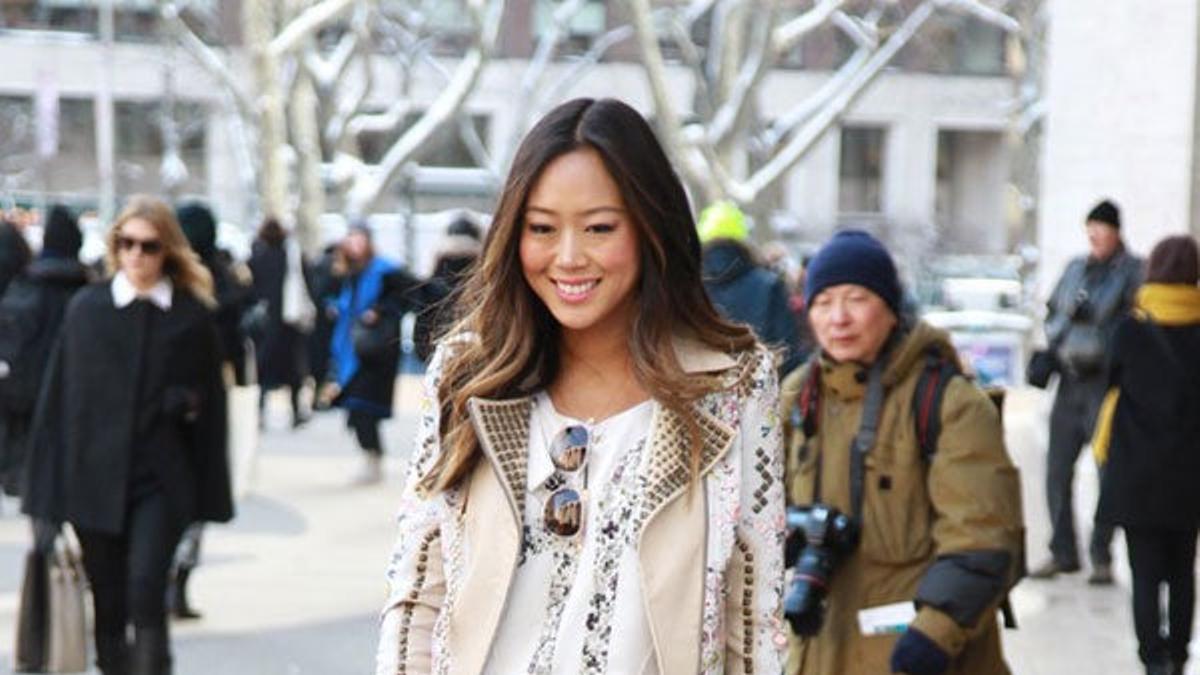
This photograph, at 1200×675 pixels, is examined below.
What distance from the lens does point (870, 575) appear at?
537cm

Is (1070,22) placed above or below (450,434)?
above

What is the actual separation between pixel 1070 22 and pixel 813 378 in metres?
7.70

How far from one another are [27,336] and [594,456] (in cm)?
911

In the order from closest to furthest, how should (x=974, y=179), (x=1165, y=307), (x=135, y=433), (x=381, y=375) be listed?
(x=135, y=433)
(x=1165, y=307)
(x=381, y=375)
(x=974, y=179)

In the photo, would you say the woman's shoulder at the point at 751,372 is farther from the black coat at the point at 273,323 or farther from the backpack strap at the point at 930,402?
the black coat at the point at 273,323

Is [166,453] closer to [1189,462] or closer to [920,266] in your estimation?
[1189,462]

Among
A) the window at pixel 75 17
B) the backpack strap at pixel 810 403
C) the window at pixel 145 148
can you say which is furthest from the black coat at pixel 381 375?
the window at pixel 145 148

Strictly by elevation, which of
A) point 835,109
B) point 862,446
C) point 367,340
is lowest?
point 367,340

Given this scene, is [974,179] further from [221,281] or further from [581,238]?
[581,238]

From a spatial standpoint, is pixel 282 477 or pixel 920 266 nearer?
pixel 282 477

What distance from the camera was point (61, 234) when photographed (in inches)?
431

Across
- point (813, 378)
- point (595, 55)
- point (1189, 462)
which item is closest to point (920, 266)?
point (595, 55)

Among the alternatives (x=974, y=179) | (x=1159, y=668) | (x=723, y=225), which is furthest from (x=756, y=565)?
(x=974, y=179)

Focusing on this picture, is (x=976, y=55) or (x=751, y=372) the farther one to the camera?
(x=976, y=55)
